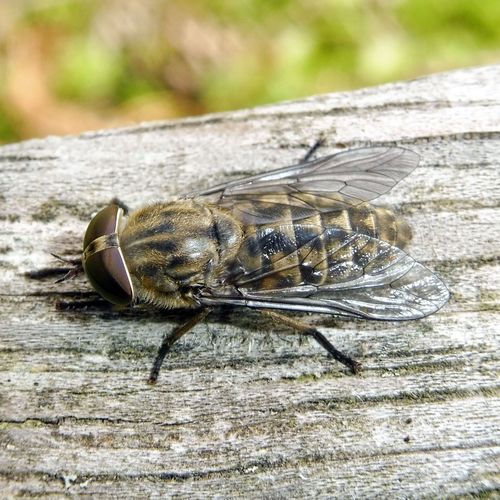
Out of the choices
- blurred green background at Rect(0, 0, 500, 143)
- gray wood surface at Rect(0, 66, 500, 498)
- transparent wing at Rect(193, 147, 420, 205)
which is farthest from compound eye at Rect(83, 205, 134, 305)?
blurred green background at Rect(0, 0, 500, 143)

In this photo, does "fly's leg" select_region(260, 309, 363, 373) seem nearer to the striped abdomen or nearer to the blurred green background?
the striped abdomen

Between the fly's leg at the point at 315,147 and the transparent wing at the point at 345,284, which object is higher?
the fly's leg at the point at 315,147

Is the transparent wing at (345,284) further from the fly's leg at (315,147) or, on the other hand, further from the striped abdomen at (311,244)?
the fly's leg at (315,147)

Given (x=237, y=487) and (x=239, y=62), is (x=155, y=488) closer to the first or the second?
(x=237, y=487)

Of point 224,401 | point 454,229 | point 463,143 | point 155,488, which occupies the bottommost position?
point 155,488

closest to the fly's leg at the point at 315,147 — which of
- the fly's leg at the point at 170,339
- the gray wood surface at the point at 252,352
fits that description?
the gray wood surface at the point at 252,352

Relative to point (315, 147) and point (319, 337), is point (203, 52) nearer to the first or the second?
point (315, 147)

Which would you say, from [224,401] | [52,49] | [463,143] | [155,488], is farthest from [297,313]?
[52,49]
